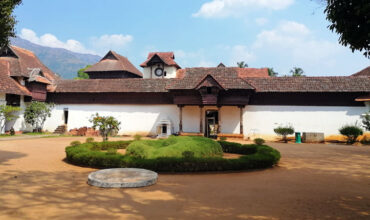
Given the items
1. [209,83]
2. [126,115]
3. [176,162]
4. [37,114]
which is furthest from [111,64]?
[176,162]

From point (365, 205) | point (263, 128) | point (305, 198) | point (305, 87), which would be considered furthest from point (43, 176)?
point (305, 87)

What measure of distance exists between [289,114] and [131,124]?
45.5 ft

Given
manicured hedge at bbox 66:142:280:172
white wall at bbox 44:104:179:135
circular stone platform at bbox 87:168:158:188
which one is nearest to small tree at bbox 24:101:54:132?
white wall at bbox 44:104:179:135

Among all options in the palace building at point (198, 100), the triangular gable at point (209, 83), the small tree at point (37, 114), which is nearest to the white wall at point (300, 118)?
the palace building at point (198, 100)

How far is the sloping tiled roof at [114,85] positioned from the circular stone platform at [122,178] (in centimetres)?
1546

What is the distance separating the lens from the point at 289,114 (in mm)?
21172

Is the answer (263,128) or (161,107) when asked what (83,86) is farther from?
(263,128)

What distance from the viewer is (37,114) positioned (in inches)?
931

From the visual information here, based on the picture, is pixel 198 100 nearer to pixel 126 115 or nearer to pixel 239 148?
pixel 126 115

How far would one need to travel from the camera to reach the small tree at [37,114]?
76.1ft

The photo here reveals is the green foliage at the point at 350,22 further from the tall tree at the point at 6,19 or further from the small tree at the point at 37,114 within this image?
the small tree at the point at 37,114

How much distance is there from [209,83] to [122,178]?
1440cm

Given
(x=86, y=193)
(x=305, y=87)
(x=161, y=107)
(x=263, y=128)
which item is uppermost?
(x=305, y=87)

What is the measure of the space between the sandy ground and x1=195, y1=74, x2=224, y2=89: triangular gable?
39.4 ft
